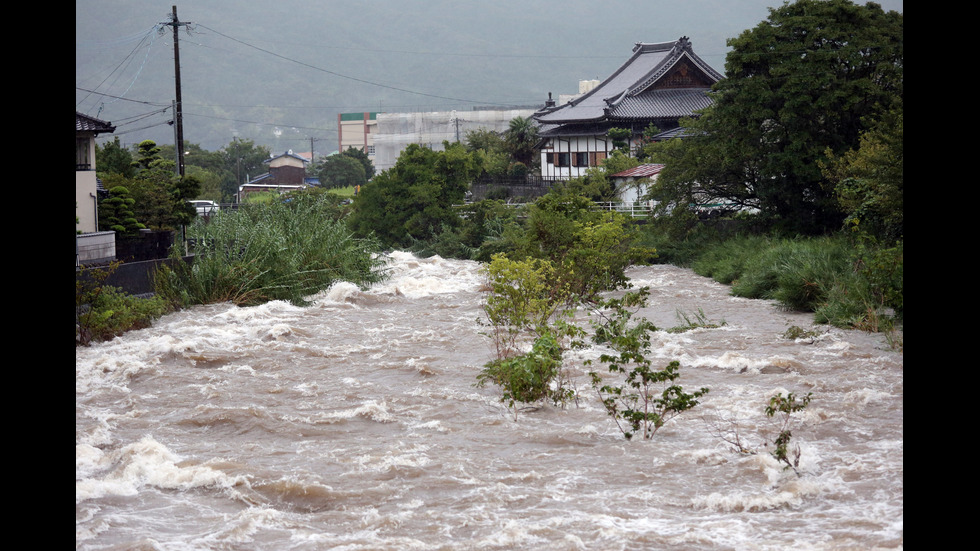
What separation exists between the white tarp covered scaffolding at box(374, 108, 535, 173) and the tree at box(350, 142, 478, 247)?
54.9 m

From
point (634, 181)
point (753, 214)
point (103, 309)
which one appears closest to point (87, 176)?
point (103, 309)

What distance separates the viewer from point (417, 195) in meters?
33.3

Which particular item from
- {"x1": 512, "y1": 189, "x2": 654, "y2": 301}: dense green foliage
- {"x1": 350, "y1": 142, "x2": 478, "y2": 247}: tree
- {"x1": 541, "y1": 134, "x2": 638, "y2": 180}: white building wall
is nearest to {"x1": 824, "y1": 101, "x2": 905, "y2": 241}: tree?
{"x1": 512, "y1": 189, "x2": 654, "y2": 301}: dense green foliage

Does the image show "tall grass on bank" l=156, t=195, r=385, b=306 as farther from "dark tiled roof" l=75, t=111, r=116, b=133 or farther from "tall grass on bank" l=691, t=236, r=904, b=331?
"tall grass on bank" l=691, t=236, r=904, b=331

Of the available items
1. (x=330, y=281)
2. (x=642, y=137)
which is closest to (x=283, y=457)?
(x=330, y=281)

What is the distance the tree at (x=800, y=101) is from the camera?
872 inches

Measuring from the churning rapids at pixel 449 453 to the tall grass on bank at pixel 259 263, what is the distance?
385cm

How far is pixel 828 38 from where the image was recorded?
22.8 metres

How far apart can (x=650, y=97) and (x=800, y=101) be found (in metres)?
24.7

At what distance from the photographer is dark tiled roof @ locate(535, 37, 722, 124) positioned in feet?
146

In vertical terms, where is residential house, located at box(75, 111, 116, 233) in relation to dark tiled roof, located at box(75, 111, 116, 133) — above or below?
below

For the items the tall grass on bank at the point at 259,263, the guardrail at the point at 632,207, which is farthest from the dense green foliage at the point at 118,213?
the guardrail at the point at 632,207

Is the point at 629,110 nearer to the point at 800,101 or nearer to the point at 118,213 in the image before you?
the point at 800,101

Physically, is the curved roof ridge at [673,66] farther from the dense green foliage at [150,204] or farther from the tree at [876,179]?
the dense green foliage at [150,204]
